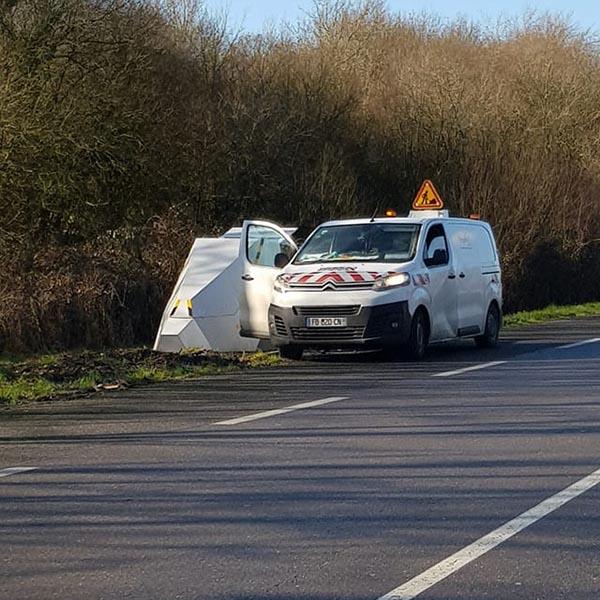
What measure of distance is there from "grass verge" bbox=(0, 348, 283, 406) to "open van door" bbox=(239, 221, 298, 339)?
0.48 metres

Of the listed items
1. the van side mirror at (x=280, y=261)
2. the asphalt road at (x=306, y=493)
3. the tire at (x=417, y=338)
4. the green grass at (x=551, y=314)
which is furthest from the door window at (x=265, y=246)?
the green grass at (x=551, y=314)

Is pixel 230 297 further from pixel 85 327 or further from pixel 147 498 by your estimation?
pixel 147 498

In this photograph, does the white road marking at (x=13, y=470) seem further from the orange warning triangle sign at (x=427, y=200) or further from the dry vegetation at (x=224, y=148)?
the orange warning triangle sign at (x=427, y=200)

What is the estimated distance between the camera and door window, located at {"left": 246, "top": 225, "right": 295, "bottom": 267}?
17.9 m

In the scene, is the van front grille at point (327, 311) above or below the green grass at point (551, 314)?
above

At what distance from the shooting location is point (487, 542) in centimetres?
688

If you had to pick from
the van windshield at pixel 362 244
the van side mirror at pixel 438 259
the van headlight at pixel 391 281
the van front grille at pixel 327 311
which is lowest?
the van front grille at pixel 327 311

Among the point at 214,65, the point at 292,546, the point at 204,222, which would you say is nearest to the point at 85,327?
the point at 204,222

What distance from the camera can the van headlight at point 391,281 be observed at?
16766mm

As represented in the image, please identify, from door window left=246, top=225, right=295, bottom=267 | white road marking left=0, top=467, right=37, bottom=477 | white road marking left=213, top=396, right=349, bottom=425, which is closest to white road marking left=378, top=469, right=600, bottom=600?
white road marking left=0, top=467, right=37, bottom=477

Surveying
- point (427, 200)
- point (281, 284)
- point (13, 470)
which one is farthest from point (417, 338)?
point (427, 200)

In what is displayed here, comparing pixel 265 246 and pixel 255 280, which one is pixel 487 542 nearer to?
pixel 255 280

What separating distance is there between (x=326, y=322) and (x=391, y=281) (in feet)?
3.17

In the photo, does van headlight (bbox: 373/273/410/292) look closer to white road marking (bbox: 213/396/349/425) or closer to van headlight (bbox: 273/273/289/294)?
van headlight (bbox: 273/273/289/294)
